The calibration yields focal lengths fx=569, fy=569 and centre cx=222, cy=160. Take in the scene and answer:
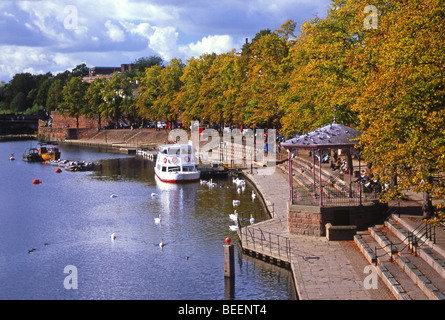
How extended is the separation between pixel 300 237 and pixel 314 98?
19175 mm

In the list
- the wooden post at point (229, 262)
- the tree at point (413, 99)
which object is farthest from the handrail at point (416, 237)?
the wooden post at point (229, 262)

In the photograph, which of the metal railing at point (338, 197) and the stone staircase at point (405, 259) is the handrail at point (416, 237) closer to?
the stone staircase at point (405, 259)

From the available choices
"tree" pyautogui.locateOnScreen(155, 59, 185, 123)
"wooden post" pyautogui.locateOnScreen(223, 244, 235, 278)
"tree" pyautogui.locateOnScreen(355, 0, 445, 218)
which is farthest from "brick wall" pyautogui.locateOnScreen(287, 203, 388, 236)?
"tree" pyautogui.locateOnScreen(155, 59, 185, 123)

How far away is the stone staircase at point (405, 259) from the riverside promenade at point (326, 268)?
588 millimetres

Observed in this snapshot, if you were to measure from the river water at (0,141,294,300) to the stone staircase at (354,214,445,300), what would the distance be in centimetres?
476

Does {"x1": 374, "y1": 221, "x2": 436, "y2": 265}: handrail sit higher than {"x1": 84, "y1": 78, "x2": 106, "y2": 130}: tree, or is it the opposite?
{"x1": 84, "y1": 78, "x2": 106, "y2": 130}: tree

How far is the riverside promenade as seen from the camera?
82.8ft

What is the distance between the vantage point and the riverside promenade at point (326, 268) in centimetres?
2525

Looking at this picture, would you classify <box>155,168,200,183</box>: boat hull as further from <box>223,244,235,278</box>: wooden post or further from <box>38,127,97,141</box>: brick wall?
<box>38,127,97,141</box>: brick wall

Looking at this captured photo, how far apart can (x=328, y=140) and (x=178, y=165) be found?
119 ft

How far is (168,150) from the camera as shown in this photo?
2790 inches

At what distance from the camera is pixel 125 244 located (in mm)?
39156

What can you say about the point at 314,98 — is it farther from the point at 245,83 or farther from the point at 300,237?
the point at 245,83
